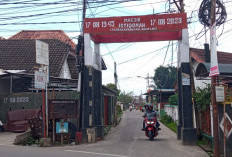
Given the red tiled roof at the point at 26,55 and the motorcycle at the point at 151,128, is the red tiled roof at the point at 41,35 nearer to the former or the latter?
the red tiled roof at the point at 26,55

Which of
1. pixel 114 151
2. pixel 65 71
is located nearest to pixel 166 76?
pixel 65 71

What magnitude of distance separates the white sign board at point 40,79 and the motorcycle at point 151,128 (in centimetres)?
511

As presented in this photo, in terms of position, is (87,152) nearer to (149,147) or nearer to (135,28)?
(149,147)

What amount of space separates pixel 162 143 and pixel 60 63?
47.0ft

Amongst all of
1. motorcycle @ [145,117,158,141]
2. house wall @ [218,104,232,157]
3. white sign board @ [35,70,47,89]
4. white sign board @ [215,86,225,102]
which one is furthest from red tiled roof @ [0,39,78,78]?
white sign board @ [215,86,225,102]

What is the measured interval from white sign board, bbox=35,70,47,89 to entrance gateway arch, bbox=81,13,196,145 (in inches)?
73.9

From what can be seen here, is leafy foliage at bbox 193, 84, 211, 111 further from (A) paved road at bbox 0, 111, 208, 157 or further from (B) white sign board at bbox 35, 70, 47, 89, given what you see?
(B) white sign board at bbox 35, 70, 47, 89

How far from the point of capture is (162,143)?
493 inches

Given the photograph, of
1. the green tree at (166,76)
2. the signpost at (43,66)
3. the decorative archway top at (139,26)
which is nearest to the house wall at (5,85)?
the signpost at (43,66)

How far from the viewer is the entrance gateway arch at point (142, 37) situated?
1225cm

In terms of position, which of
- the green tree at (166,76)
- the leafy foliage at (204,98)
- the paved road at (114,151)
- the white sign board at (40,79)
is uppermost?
the green tree at (166,76)

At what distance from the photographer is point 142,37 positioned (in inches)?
523

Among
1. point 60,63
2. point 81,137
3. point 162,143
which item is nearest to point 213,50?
point 162,143

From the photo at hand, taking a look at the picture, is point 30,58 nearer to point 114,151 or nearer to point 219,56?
point 219,56
